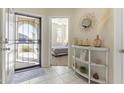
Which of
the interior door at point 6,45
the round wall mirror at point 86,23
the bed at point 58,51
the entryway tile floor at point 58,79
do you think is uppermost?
the round wall mirror at point 86,23

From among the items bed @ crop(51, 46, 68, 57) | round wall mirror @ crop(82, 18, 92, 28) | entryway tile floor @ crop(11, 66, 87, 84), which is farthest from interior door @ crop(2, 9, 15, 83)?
bed @ crop(51, 46, 68, 57)

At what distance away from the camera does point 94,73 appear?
3.43 m

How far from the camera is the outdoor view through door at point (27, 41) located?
4.63 meters

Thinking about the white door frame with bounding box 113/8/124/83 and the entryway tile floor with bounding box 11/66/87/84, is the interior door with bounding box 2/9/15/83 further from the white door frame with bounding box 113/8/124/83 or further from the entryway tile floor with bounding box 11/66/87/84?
the white door frame with bounding box 113/8/124/83

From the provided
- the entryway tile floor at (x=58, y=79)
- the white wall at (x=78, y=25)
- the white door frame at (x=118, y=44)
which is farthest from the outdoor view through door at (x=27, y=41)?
the white door frame at (x=118, y=44)

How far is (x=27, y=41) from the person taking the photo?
4.87 meters

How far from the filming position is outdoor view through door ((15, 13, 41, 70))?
15.2 feet

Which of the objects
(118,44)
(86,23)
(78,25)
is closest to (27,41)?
(78,25)

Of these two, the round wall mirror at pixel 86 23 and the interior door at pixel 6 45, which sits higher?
the round wall mirror at pixel 86 23

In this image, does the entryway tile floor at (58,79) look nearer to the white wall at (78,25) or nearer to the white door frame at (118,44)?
the white wall at (78,25)

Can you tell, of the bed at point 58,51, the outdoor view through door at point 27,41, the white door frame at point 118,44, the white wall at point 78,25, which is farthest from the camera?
the bed at point 58,51

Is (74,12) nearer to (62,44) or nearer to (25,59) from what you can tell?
(25,59)
